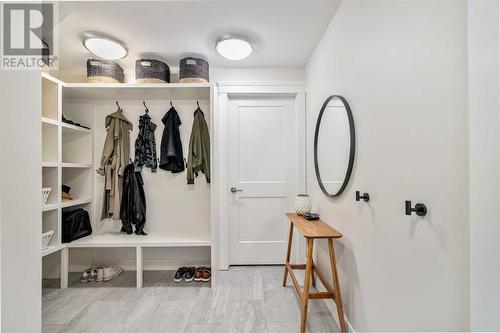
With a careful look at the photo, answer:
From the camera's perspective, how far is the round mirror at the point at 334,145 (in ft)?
4.94

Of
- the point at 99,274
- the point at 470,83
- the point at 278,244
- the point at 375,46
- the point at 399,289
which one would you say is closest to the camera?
the point at 470,83

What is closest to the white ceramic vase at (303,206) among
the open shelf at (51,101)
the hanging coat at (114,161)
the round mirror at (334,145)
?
the round mirror at (334,145)

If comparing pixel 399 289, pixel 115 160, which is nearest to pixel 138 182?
pixel 115 160

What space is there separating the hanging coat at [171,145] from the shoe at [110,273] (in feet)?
4.09

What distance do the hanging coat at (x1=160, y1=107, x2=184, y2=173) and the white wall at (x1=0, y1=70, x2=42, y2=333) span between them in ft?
4.93

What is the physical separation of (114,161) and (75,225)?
76 cm

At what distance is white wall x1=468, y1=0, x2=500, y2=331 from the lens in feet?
2.08

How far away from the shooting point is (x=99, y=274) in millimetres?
2371

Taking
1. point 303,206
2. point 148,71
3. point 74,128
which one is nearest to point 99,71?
point 148,71

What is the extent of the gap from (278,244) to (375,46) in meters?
2.24

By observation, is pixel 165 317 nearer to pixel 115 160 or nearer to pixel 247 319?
pixel 247 319

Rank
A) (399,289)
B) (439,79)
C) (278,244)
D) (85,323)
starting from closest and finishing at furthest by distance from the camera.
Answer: (439,79)
(399,289)
(85,323)
(278,244)

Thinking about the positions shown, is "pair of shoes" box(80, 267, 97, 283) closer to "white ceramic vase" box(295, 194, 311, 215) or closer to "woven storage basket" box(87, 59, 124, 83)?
"woven storage basket" box(87, 59, 124, 83)

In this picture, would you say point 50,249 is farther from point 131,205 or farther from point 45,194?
point 131,205
